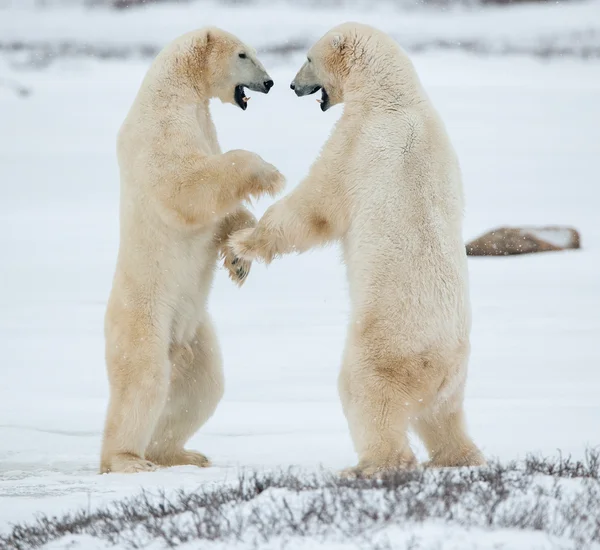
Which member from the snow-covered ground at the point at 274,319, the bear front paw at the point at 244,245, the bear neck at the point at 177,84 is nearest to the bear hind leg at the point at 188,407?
the snow-covered ground at the point at 274,319

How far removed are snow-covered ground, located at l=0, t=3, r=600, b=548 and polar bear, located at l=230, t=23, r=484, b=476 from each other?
2.33 ft

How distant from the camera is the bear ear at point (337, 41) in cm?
431

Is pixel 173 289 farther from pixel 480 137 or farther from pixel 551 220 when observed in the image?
pixel 480 137

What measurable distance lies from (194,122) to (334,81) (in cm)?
74

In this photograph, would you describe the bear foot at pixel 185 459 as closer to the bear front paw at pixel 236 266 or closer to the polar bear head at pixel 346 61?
the bear front paw at pixel 236 266

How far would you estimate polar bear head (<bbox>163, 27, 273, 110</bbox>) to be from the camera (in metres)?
4.89

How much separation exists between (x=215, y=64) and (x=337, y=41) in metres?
0.86

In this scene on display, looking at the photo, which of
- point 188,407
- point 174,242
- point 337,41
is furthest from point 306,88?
point 188,407

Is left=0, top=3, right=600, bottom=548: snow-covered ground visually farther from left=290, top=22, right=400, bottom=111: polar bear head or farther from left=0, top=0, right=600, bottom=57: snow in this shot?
left=0, top=0, right=600, bottom=57: snow

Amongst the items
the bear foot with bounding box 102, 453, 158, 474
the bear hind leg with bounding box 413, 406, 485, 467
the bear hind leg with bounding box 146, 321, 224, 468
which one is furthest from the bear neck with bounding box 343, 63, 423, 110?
the bear foot with bounding box 102, 453, 158, 474

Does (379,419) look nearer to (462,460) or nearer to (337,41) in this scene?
(462,460)

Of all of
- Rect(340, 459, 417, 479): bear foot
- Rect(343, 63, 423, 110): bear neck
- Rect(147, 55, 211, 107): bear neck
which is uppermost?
Rect(147, 55, 211, 107): bear neck

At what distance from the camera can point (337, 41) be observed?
4316 millimetres

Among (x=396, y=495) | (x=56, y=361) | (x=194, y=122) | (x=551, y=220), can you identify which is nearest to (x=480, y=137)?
(x=551, y=220)
